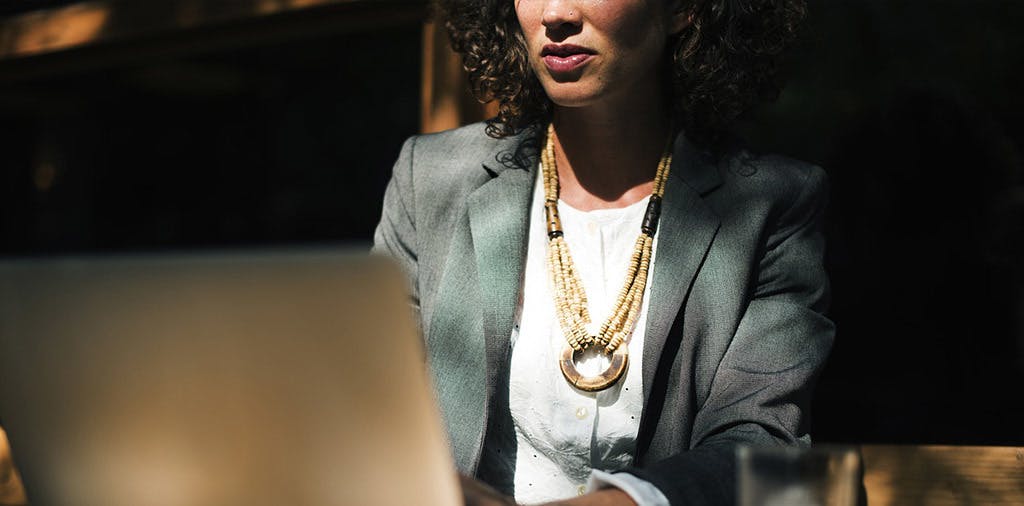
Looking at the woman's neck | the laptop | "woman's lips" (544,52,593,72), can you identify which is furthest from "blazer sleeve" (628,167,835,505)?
the laptop

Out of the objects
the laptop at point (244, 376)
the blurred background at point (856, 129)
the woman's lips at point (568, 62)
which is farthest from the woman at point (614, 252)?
the laptop at point (244, 376)

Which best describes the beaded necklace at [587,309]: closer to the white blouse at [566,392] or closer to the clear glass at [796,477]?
Answer: the white blouse at [566,392]

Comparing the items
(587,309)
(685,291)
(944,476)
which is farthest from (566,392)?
(944,476)

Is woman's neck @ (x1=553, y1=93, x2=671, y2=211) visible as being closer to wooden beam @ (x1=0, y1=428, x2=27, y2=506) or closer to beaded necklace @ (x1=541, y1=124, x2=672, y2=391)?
beaded necklace @ (x1=541, y1=124, x2=672, y2=391)

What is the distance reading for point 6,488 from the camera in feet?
3.76

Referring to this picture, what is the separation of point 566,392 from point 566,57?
0.55 m

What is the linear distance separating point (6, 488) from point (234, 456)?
457 millimetres

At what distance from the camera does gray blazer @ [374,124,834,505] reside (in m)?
1.74

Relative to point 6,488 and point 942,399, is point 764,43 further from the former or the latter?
point 6,488

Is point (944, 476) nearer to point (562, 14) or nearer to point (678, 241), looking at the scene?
point (678, 241)

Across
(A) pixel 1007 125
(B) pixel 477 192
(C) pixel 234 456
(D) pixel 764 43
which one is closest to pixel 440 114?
(B) pixel 477 192

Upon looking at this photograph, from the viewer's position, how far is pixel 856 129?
8.61 ft

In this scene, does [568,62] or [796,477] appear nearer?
[796,477]

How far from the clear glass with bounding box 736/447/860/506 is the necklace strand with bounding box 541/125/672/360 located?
948mm
